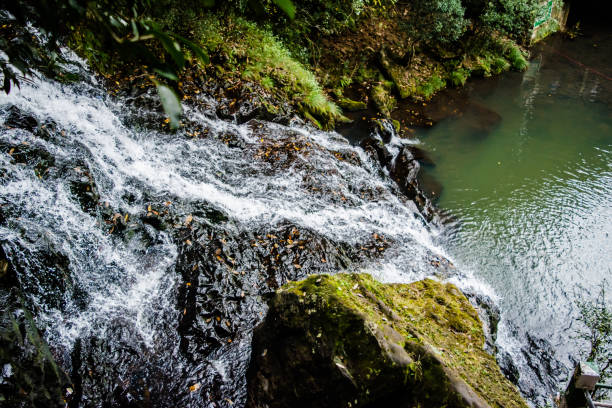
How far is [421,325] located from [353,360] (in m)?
1.48

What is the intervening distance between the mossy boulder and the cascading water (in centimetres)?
78

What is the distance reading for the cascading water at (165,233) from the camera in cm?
376

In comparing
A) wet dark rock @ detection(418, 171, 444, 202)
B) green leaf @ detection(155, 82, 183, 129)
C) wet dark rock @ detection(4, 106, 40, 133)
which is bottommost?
wet dark rock @ detection(418, 171, 444, 202)

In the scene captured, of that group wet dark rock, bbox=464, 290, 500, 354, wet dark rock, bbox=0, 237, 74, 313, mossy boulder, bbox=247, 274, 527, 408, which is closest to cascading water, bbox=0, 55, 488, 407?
wet dark rock, bbox=0, 237, 74, 313

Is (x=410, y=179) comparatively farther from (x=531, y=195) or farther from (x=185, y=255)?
(x=185, y=255)

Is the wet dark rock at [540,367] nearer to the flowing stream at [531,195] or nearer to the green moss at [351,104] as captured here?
the flowing stream at [531,195]

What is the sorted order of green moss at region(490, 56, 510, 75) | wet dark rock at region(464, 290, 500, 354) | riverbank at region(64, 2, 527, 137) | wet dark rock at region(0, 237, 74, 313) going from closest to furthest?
wet dark rock at region(0, 237, 74, 313) → wet dark rock at region(464, 290, 500, 354) → riverbank at region(64, 2, 527, 137) → green moss at region(490, 56, 510, 75)

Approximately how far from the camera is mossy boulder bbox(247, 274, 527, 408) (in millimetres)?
2709

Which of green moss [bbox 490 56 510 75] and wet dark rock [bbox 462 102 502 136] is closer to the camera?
wet dark rock [bbox 462 102 502 136]

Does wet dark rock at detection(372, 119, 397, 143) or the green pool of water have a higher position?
wet dark rock at detection(372, 119, 397, 143)

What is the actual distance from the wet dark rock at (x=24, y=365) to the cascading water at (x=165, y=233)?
4.5 inches

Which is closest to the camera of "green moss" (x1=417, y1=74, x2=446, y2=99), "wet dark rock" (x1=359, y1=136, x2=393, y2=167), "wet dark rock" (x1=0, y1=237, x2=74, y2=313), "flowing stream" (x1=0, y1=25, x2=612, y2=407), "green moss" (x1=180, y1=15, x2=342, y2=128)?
"wet dark rock" (x1=0, y1=237, x2=74, y2=313)

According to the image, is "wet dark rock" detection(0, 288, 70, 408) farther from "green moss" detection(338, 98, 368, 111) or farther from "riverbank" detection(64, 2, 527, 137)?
"green moss" detection(338, 98, 368, 111)

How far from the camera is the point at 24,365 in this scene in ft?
9.86
